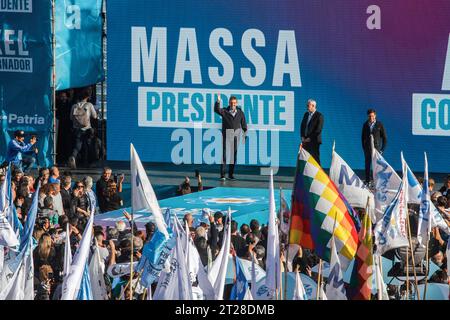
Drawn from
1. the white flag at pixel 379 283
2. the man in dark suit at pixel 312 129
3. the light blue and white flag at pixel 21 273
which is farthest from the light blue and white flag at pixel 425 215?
the man in dark suit at pixel 312 129

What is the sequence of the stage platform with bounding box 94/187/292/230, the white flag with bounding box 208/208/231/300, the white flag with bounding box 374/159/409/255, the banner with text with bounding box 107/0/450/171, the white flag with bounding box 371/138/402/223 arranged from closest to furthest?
the white flag with bounding box 208/208/231/300 → the white flag with bounding box 374/159/409/255 → the white flag with bounding box 371/138/402/223 → the stage platform with bounding box 94/187/292/230 → the banner with text with bounding box 107/0/450/171

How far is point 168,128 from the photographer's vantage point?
29609mm

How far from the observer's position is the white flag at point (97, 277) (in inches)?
769

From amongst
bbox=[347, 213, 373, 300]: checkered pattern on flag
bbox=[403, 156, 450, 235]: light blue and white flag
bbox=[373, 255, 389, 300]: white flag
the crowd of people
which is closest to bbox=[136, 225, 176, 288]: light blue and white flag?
the crowd of people

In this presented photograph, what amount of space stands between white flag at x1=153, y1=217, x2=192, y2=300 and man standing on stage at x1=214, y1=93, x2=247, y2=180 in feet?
31.7

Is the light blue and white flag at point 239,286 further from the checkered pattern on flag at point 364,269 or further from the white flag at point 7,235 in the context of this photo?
the white flag at point 7,235

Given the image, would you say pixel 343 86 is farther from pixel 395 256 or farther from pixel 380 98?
pixel 395 256

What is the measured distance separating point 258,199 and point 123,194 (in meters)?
2.80

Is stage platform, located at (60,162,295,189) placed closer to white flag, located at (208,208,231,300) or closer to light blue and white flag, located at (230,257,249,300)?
white flag, located at (208,208,231,300)

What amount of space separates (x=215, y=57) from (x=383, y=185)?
8143mm

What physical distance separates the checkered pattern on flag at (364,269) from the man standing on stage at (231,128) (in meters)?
9.97

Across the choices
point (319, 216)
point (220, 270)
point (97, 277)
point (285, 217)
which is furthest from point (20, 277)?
point (285, 217)

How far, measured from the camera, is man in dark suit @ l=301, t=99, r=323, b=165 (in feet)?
92.6
